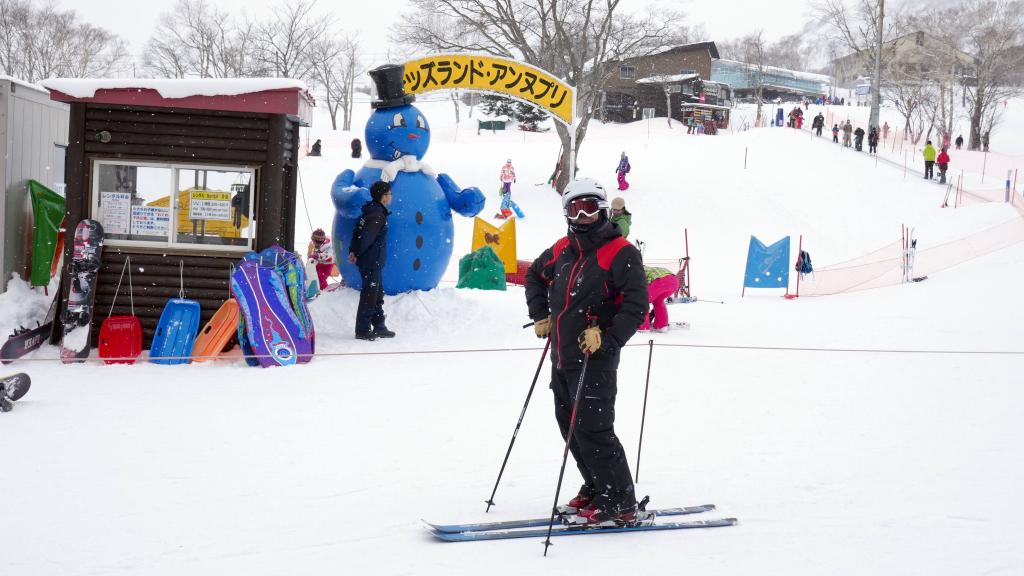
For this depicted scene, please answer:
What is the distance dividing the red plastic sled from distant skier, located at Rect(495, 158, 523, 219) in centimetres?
1746

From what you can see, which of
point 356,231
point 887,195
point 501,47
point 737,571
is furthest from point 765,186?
point 737,571

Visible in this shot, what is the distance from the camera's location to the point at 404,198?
1021 centimetres

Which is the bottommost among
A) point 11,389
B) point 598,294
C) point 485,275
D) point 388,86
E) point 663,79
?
point 11,389

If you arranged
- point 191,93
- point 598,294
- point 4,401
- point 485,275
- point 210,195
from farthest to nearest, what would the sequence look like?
point 485,275, point 210,195, point 191,93, point 4,401, point 598,294

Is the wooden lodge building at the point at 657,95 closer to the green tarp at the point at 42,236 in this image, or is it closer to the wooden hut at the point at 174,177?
the wooden hut at the point at 174,177

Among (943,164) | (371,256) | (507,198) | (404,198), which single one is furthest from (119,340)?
(943,164)

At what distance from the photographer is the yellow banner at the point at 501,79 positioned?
1308cm

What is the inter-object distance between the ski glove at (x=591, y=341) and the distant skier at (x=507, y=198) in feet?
70.0

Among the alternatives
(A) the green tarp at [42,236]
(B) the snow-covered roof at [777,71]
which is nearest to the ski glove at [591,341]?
(A) the green tarp at [42,236]

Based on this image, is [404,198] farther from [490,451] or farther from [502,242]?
[502,242]

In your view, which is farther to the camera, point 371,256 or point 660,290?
point 660,290

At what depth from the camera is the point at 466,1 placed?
31453 mm

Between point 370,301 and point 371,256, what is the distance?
0.50 meters

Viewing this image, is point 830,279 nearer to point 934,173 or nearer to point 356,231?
point 356,231
